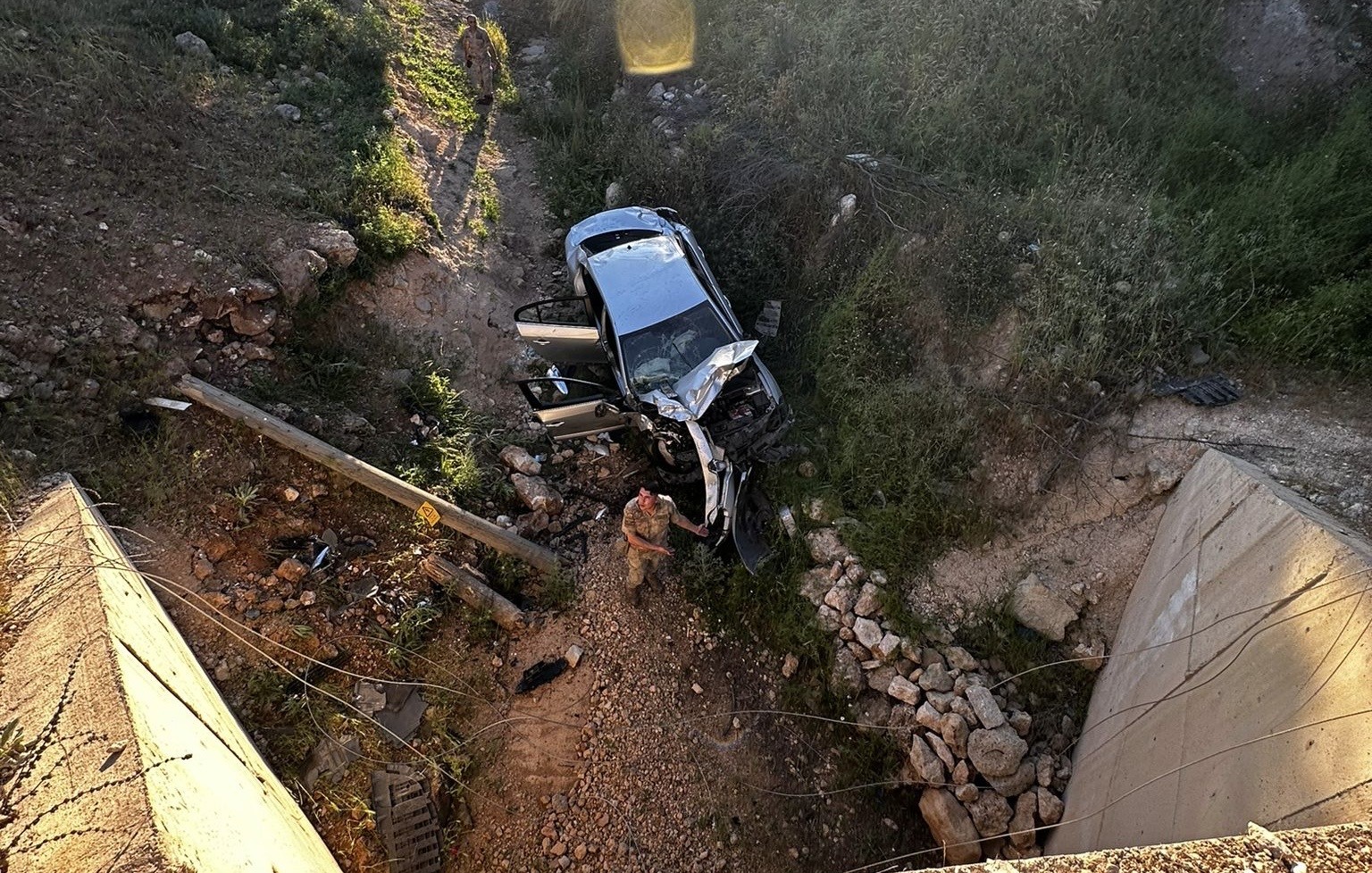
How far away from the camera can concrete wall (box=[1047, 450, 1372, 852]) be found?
2.95 meters

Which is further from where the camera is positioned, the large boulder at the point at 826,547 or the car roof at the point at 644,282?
the car roof at the point at 644,282

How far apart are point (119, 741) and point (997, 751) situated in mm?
4797

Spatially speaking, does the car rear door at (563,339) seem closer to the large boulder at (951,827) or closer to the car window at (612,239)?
the car window at (612,239)

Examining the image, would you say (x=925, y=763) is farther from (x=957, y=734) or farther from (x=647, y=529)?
(x=647, y=529)

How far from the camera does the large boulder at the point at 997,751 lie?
14.9ft

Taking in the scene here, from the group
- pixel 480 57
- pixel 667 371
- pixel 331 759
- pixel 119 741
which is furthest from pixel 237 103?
pixel 119 741

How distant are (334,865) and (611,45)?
10595 millimetres

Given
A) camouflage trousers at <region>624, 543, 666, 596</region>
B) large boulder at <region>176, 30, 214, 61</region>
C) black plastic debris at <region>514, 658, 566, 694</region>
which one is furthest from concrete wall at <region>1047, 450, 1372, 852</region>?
large boulder at <region>176, 30, 214, 61</region>

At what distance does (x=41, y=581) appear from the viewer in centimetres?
371

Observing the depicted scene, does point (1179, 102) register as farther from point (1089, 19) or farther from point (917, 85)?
point (917, 85)

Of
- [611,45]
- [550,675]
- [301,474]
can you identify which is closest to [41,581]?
[301,474]

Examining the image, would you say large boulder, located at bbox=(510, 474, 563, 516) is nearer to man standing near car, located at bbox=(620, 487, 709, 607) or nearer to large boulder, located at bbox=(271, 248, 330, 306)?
man standing near car, located at bbox=(620, 487, 709, 607)

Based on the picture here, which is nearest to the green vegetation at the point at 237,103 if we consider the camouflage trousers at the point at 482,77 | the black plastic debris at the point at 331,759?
the camouflage trousers at the point at 482,77

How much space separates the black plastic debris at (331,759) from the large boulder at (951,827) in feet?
13.0
